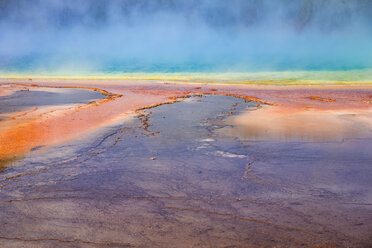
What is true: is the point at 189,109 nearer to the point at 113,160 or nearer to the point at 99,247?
the point at 113,160

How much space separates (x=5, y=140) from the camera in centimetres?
597

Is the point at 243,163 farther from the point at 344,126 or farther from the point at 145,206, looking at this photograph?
the point at 344,126

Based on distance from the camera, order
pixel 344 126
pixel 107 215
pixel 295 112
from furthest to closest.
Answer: pixel 295 112, pixel 344 126, pixel 107 215

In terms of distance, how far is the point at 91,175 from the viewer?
4.24 metres

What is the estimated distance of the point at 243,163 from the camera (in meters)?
4.75

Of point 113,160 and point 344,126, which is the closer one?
point 113,160

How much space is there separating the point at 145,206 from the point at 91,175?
125 centimetres

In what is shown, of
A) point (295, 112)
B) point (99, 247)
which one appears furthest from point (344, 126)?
point (99, 247)

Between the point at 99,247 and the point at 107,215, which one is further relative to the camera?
the point at 107,215

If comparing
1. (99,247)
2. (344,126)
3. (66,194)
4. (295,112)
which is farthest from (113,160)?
(295,112)

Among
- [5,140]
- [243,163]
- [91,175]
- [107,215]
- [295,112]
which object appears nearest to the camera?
[107,215]

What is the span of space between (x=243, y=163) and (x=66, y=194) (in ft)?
8.41

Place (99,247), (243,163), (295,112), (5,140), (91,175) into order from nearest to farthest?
(99,247)
(91,175)
(243,163)
(5,140)
(295,112)

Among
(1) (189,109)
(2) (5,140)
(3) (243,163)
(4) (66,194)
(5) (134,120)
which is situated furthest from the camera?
(1) (189,109)
